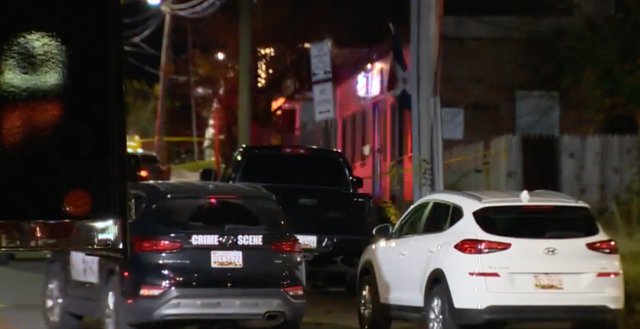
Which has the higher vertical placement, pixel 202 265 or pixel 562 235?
pixel 562 235

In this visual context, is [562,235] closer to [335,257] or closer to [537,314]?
[537,314]

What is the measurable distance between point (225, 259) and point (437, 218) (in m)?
2.29

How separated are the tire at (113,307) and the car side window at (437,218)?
3.23 meters

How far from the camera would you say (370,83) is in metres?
27.4

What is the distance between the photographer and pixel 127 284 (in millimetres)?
10094

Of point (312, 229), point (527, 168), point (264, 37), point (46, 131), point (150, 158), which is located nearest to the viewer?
point (46, 131)

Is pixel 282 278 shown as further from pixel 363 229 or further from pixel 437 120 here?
pixel 437 120

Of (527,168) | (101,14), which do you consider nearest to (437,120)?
(527,168)

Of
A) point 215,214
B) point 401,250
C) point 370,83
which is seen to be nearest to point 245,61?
point 370,83

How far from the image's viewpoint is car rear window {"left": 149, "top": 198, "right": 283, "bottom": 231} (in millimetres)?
10320

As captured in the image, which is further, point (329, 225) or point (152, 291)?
point (329, 225)

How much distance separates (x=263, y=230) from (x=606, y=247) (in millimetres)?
3353

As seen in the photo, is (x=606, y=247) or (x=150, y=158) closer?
(x=606, y=247)

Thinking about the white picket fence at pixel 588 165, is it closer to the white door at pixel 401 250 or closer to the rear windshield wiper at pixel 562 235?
the white door at pixel 401 250
